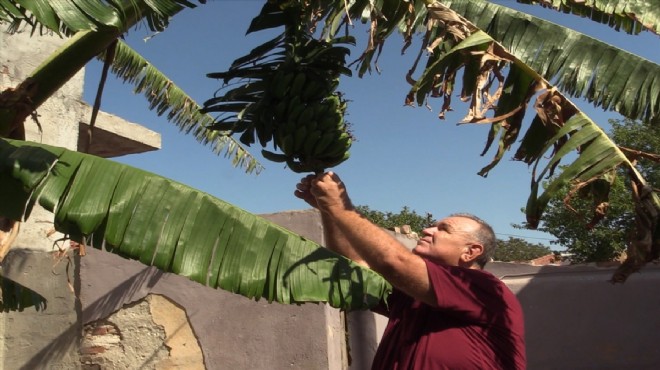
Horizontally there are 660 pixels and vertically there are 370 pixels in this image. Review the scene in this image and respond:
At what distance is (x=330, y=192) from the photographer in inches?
91.4

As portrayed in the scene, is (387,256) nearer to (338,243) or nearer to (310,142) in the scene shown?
(338,243)

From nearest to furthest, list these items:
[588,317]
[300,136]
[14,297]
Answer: [300,136] → [14,297] → [588,317]

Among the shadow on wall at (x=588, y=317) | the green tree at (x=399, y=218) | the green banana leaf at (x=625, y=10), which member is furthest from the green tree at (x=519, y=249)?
the green banana leaf at (x=625, y=10)

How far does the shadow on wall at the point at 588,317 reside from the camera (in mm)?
6363

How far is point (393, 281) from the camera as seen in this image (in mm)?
2410

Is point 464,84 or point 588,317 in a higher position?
point 464,84

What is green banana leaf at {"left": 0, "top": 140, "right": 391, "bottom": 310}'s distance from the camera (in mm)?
2316

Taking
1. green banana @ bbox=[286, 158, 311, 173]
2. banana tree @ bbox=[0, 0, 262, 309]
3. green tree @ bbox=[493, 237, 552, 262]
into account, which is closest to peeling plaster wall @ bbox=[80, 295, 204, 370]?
banana tree @ bbox=[0, 0, 262, 309]

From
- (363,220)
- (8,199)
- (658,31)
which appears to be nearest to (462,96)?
(363,220)

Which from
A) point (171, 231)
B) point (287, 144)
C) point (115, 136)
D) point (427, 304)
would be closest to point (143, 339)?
point (115, 136)

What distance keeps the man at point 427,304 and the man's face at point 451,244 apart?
0.24 metres

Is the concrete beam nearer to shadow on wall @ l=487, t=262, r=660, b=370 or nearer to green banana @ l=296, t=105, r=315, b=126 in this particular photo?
shadow on wall @ l=487, t=262, r=660, b=370

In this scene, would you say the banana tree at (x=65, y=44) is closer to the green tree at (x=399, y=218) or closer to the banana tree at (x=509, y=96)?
the banana tree at (x=509, y=96)

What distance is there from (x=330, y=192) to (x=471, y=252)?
87 centimetres
